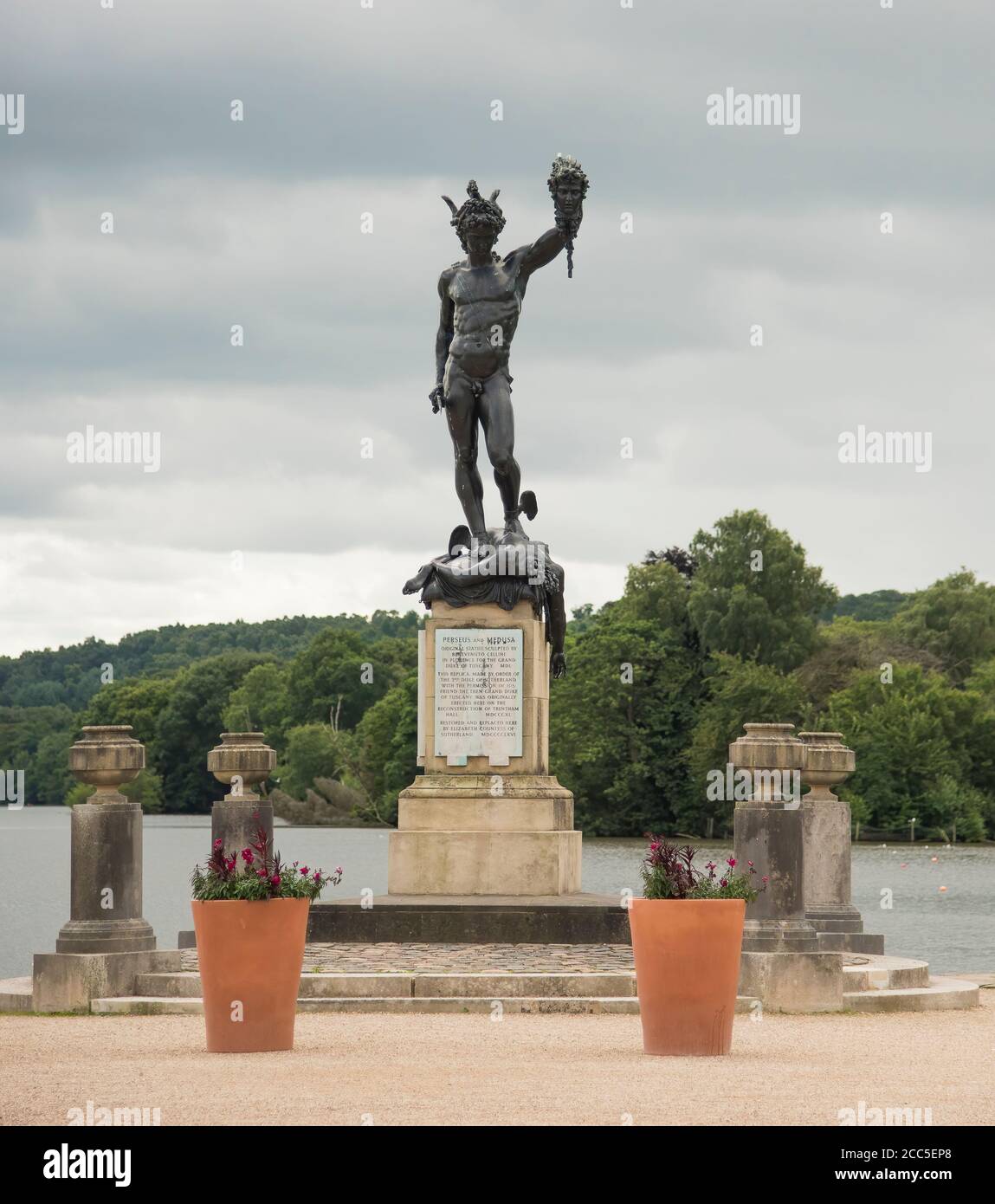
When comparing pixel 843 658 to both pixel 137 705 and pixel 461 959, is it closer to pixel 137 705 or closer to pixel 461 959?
pixel 137 705

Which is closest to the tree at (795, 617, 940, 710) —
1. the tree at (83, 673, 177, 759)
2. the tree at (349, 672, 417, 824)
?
the tree at (349, 672, 417, 824)

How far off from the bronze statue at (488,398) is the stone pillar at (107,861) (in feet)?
13.4

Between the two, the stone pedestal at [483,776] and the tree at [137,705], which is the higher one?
the tree at [137,705]

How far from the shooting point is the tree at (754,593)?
7619cm

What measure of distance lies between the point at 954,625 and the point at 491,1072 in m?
79.2

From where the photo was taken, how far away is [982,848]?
6606 centimetres

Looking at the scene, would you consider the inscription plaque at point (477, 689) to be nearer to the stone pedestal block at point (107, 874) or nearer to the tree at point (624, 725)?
the stone pedestal block at point (107, 874)

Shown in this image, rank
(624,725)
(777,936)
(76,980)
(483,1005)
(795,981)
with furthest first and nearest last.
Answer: (624,725) < (777,936) < (76,980) < (795,981) < (483,1005)

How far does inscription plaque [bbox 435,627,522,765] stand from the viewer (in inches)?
738

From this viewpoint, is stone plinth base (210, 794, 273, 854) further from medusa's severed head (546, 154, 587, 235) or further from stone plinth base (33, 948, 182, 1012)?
medusa's severed head (546, 154, 587, 235)

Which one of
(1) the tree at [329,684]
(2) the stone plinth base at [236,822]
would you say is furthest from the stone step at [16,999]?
(1) the tree at [329,684]

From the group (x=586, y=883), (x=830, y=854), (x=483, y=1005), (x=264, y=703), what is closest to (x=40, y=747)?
(x=264, y=703)

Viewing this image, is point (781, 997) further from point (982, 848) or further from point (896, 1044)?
point (982, 848)

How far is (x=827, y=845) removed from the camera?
18703 mm
